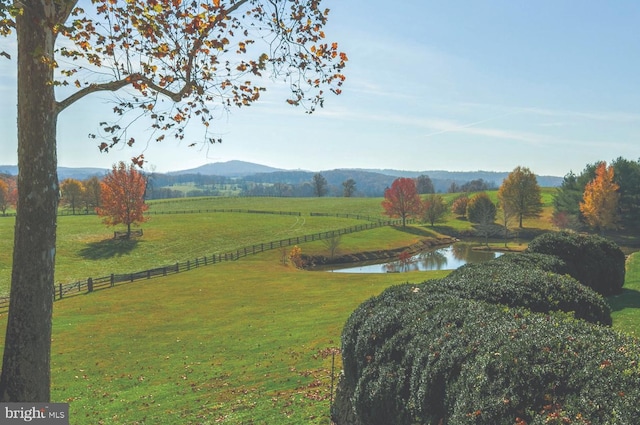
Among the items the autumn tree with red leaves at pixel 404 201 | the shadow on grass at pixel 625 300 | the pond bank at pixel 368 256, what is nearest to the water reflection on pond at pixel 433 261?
the pond bank at pixel 368 256

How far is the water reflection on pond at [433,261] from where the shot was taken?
193 feet

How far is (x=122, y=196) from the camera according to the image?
2537 inches

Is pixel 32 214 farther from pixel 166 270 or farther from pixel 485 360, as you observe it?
pixel 166 270

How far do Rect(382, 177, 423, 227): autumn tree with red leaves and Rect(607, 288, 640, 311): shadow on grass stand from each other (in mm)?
68253

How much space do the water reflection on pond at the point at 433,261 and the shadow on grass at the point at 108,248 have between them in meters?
31.2

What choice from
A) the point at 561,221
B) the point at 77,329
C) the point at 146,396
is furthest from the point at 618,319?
the point at 561,221

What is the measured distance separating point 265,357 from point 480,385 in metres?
14.1

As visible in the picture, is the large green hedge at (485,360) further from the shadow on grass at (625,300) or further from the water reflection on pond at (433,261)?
the water reflection on pond at (433,261)

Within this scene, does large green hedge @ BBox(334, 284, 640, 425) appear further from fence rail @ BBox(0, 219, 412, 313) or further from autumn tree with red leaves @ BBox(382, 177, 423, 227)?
autumn tree with red leaves @ BBox(382, 177, 423, 227)

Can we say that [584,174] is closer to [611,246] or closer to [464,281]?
[611,246]

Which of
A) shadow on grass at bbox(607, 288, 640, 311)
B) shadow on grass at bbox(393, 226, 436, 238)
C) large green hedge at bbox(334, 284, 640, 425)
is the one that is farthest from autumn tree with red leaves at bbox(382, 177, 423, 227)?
large green hedge at bbox(334, 284, 640, 425)

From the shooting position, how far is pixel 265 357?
19219 mm

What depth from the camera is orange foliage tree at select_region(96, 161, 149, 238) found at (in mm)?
64062

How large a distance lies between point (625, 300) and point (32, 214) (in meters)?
27.9
